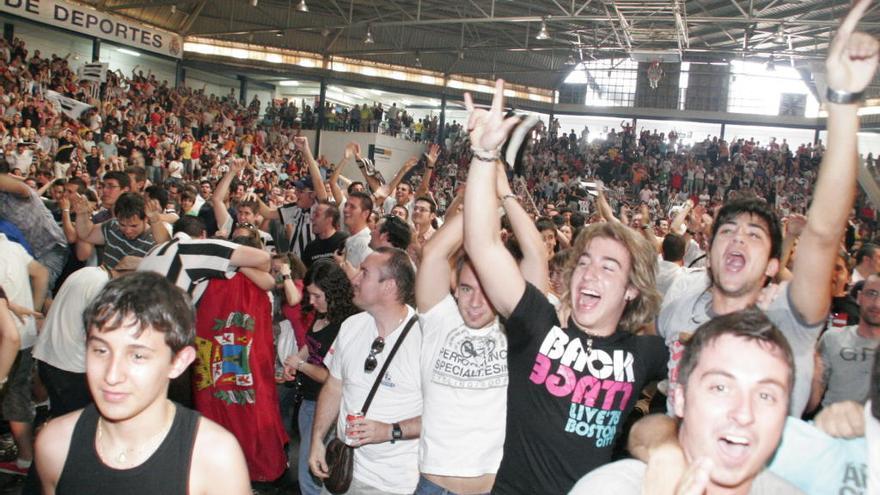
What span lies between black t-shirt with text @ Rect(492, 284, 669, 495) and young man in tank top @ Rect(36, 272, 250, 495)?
82cm

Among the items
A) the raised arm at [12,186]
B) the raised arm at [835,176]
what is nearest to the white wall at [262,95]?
the raised arm at [12,186]

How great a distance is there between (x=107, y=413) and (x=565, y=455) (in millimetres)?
1277

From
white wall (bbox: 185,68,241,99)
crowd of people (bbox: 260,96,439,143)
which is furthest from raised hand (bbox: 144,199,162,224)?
white wall (bbox: 185,68,241,99)

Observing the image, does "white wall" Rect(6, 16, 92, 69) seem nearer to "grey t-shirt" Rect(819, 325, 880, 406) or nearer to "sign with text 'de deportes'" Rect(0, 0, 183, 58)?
"sign with text 'de deportes'" Rect(0, 0, 183, 58)

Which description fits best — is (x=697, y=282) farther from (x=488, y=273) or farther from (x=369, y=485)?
(x=369, y=485)

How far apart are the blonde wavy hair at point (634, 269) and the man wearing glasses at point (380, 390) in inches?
42.2

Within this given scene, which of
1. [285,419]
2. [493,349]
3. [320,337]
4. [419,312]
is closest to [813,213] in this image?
[493,349]

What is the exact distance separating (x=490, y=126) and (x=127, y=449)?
1.35 meters

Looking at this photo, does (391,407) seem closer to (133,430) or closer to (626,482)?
(133,430)

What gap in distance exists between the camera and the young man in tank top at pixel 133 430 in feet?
6.42

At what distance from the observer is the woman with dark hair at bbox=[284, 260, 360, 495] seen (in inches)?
167

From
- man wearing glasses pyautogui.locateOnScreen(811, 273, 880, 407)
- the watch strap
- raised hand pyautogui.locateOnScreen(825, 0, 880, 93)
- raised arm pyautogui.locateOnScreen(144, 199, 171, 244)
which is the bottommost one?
man wearing glasses pyautogui.locateOnScreen(811, 273, 880, 407)

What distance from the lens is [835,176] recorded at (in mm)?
2105

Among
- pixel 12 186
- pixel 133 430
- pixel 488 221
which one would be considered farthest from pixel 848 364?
pixel 12 186
